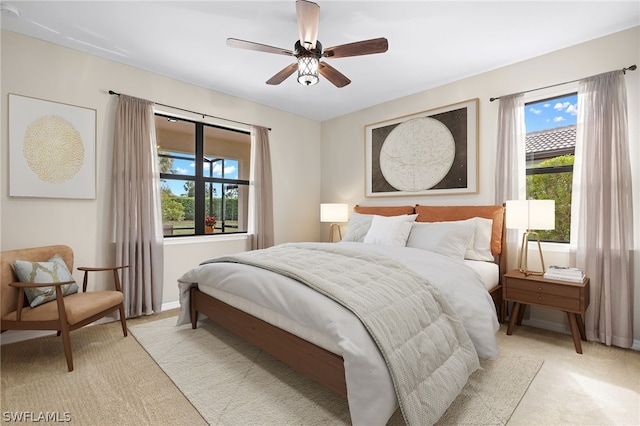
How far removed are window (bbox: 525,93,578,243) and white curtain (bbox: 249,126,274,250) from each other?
3272mm

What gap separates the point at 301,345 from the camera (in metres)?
1.73

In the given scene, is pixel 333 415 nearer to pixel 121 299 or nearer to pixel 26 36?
pixel 121 299

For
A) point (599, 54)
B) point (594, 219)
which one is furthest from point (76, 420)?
point (599, 54)

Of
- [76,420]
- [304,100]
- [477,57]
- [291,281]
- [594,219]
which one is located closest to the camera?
[76,420]

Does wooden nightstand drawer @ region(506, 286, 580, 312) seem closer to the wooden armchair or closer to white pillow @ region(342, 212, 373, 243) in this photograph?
white pillow @ region(342, 212, 373, 243)

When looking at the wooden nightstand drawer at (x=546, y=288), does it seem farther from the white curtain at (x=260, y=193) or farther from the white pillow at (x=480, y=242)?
the white curtain at (x=260, y=193)

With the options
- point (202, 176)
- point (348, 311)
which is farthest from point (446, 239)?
point (202, 176)

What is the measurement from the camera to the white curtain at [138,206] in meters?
3.14

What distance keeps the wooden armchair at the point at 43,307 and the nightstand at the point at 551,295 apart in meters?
3.56

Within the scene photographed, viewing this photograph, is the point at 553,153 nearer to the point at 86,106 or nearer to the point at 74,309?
the point at 74,309

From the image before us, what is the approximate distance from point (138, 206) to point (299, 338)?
2529 millimetres

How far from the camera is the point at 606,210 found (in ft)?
8.50

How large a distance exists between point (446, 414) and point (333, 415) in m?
0.63

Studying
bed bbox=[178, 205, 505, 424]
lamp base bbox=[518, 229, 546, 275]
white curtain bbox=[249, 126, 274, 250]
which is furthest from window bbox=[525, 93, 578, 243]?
white curtain bbox=[249, 126, 274, 250]
